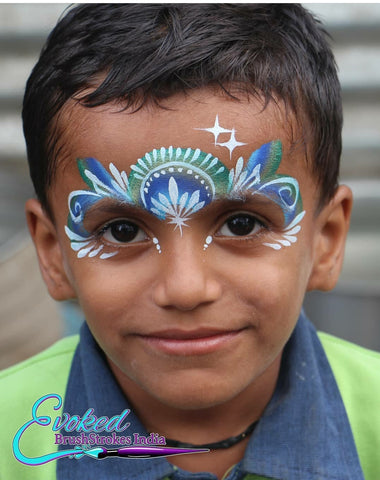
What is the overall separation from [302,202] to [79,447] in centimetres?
66

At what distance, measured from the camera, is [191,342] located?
1227 millimetres

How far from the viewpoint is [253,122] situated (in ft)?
3.87

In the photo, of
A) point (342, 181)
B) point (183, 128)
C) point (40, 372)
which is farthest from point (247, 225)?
point (342, 181)

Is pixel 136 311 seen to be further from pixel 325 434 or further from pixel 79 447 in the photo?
pixel 325 434

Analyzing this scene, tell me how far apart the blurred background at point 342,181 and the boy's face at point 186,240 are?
1049 mm

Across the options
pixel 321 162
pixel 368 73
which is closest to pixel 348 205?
pixel 321 162

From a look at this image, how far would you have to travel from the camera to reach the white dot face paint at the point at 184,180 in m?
1.17

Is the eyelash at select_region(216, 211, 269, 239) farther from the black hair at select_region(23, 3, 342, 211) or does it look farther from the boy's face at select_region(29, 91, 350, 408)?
the black hair at select_region(23, 3, 342, 211)

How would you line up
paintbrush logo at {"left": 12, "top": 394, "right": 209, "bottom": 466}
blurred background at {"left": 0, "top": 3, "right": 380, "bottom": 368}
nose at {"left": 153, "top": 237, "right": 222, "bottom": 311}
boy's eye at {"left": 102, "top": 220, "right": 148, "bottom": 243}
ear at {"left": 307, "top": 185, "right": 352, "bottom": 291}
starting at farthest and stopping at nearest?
blurred background at {"left": 0, "top": 3, "right": 380, "bottom": 368} < ear at {"left": 307, "top": 185, "right": 352, "bottom": 291} < paintbrush logo at {"left": 12, "top": 394, "right": 209, "bottom": 466} < boy's eye at {"left": 102, "top": 220, "right": 148, "bottom": 243} < nose at {"left": 153, "top": 237, "right": 222, "bottom": 311}

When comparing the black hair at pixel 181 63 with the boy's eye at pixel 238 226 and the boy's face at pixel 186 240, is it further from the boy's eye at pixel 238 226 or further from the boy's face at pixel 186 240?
the boy's eye at pixel 238 226

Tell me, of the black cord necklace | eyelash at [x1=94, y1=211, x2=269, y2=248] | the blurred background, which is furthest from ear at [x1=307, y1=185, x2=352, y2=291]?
the blurred background

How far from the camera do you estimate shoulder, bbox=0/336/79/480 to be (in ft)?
4.66

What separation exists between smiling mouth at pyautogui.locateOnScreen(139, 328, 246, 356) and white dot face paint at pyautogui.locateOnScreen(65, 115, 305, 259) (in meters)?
0.16

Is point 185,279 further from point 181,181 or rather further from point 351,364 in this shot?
point 351,364
